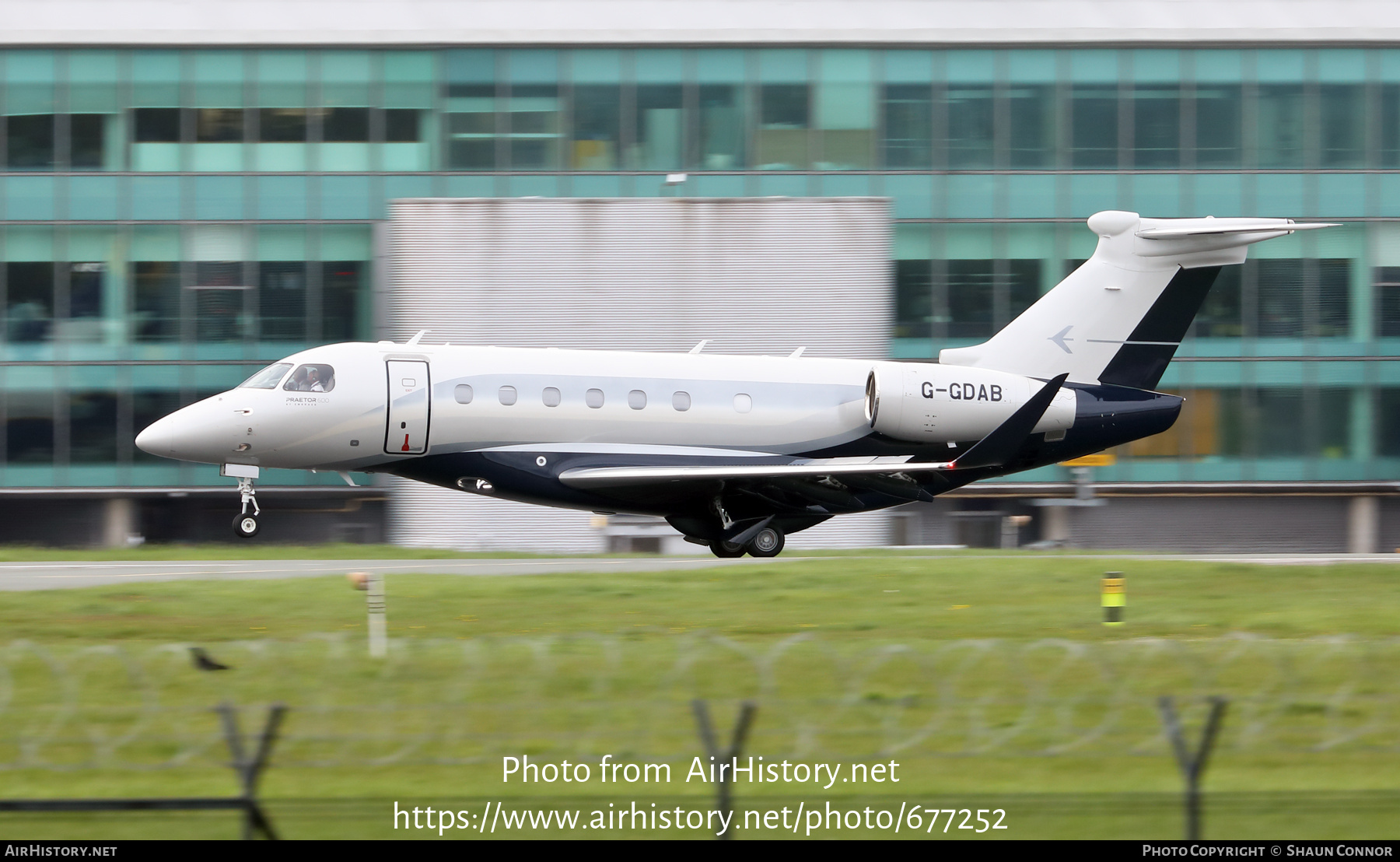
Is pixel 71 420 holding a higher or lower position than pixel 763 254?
lower

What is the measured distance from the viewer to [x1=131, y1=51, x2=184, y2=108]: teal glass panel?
1262 inches

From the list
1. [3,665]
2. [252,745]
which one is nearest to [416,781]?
[252,745]

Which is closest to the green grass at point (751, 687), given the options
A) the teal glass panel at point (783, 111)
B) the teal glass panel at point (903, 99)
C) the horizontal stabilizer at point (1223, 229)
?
the horizontal stabilizer at point (1223, 229)

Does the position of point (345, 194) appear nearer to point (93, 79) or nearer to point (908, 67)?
point (93, 79)

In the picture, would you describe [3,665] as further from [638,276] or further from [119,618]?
[638,276]

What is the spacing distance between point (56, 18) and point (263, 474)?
35.5 ft

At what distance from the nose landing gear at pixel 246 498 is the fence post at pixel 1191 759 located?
1464cm

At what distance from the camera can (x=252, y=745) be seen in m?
7.12

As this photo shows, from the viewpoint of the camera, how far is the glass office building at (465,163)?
32156 millimetres

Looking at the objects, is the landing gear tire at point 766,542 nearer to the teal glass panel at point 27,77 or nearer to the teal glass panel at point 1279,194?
the teal glass panel at point 1279,194

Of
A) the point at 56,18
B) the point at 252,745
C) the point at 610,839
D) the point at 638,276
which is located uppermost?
the point at 56,18

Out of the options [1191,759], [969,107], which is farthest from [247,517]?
[969,107]

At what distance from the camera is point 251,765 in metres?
6.96

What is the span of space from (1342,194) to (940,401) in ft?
55.6
